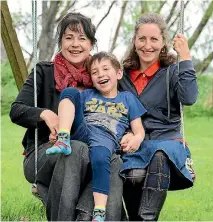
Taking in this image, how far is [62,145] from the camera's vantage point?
9.94ft

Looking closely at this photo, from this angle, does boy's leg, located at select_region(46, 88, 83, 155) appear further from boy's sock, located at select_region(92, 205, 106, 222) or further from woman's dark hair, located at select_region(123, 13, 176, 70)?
woman's dark hair, located at select_region(123, 13, 176, 70)

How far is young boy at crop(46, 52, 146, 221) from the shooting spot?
301cm

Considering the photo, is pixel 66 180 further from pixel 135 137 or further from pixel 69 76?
pixel 69 76

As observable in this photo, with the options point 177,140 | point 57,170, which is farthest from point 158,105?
point 57,170

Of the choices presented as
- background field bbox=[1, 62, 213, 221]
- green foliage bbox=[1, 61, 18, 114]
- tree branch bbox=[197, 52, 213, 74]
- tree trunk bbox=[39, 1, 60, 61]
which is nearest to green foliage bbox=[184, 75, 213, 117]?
background field bbox=[1, 62, 213, 221]

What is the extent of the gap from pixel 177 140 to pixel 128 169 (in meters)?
0.36

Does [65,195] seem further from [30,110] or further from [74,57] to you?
[74,57]

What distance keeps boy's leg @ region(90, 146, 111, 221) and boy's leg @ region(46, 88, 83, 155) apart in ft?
0.49

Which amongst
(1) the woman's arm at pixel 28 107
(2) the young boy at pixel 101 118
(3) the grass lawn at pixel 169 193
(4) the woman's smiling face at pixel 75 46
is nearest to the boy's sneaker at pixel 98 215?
(2) the young boy at pixel 101 118

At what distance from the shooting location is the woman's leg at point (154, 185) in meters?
3.09

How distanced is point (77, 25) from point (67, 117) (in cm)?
63

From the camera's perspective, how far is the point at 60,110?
124 inches

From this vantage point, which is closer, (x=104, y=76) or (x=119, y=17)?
(x=104, y=76)

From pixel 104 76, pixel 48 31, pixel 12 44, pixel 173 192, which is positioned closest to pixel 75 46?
pixel 104 76
